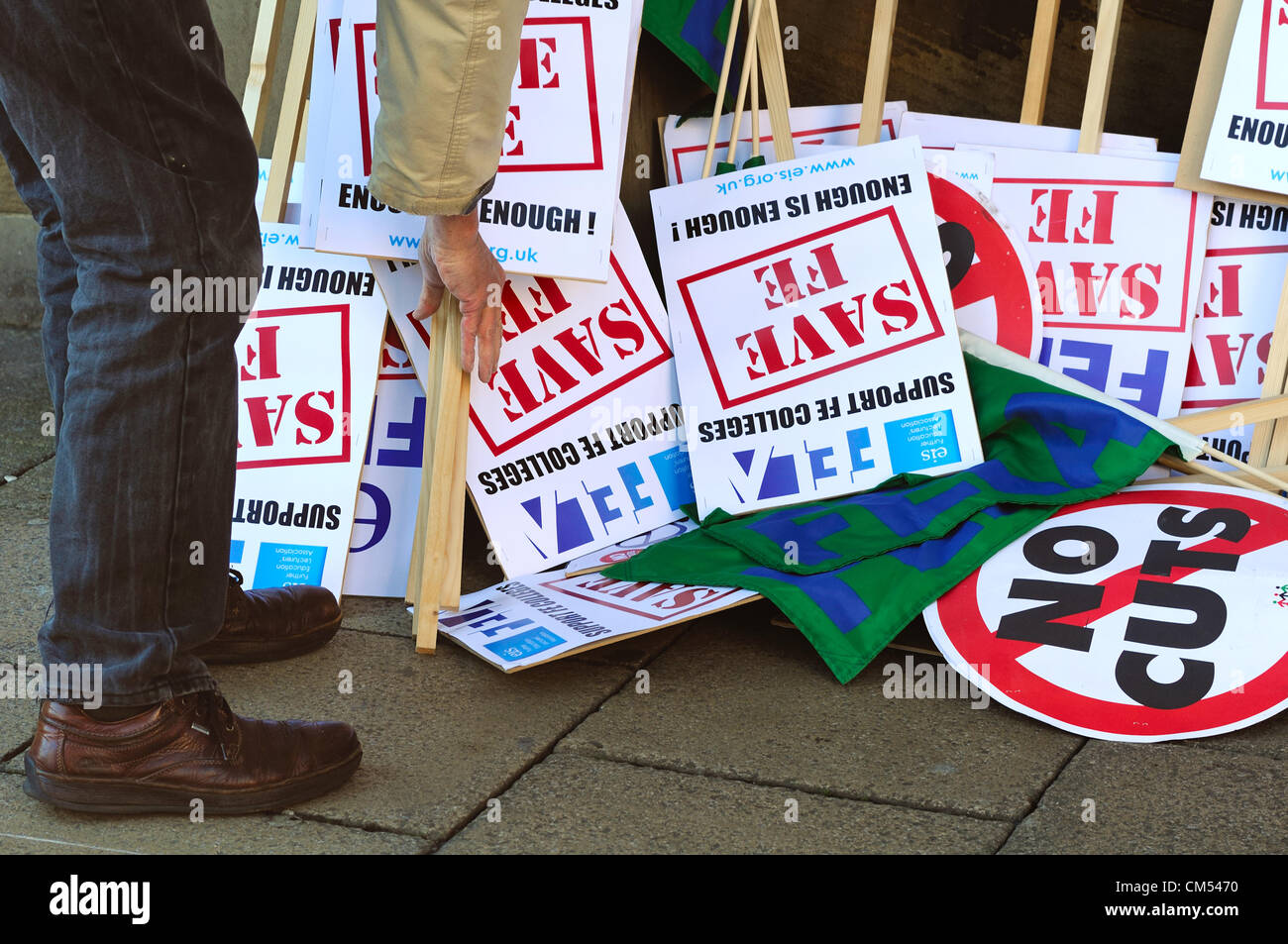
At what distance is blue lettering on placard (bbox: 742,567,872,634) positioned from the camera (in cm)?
262

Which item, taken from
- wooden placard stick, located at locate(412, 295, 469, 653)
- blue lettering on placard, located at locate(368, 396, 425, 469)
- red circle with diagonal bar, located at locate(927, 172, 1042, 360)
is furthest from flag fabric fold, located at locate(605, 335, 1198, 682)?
blue lettering on placard, located at locate(368, 396, 425, 469)

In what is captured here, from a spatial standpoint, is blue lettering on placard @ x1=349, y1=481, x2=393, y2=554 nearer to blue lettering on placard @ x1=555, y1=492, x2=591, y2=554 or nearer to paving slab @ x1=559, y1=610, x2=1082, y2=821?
blue lettering on placard @ x1=555, y1=492, x2=591, y2=554

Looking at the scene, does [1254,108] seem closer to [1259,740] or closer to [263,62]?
[1259,740]

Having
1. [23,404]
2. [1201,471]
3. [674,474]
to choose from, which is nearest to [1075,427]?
[1201,471]

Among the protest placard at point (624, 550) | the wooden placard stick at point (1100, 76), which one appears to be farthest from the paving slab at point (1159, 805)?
the wooden placard stick at point (1100, 76)

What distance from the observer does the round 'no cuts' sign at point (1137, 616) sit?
239 centimetres

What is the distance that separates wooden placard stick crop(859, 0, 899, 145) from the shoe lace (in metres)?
2.00

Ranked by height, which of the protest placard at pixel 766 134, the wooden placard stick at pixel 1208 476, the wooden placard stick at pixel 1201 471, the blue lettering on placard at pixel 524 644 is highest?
the protest placard at pixel 766 134

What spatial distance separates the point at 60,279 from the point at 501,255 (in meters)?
0.93

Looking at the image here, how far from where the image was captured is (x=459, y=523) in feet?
9.28

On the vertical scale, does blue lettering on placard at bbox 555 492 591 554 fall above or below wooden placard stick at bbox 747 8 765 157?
below

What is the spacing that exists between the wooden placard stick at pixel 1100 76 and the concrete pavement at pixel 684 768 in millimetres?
1347

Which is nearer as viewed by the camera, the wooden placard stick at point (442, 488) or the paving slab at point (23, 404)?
the wooden placard stick at point (442, 488)

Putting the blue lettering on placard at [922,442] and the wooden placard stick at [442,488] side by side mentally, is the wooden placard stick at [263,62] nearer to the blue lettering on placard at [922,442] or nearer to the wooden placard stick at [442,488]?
the wooden placard stick at [442,488]
